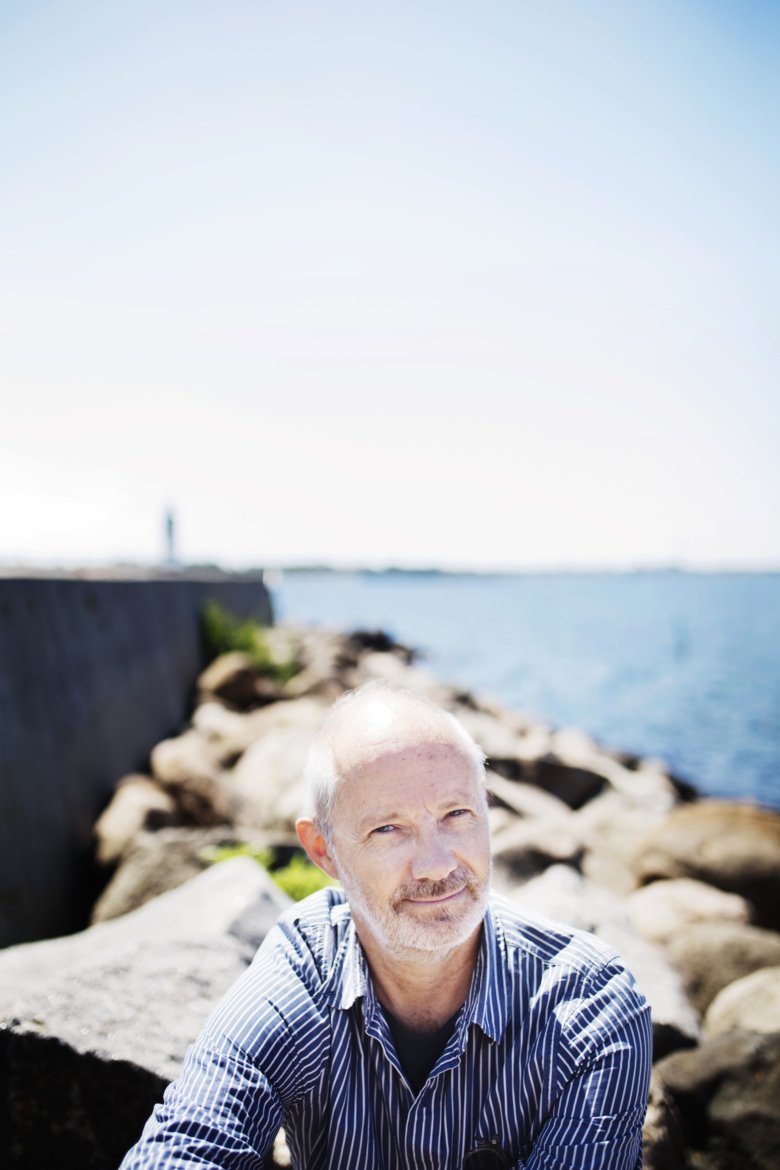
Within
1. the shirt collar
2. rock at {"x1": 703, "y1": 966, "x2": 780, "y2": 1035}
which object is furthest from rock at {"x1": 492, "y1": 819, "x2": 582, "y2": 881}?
the shirt collar

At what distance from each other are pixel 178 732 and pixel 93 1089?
26.8ft

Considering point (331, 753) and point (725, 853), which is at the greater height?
point (331, 753)

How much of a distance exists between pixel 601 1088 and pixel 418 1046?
1.49ft

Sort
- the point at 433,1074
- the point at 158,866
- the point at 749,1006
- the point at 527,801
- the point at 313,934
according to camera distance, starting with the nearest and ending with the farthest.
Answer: the point at 433,1074, the point at 313,934, the point at 749,1006, the point at 158,866, the point at 527,801

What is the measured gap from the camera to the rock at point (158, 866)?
16.0 feet

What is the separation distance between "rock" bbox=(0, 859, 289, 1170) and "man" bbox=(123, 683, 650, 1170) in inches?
30.1

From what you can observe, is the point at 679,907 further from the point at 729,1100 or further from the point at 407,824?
the point at 407,824

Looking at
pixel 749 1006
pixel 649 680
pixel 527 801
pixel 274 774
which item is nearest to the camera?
pixel 749 1006

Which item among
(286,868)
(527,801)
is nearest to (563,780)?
(527,801)

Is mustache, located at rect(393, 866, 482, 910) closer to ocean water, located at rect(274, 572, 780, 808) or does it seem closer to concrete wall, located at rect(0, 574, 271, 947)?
concrete wall, located at rect(0, 574, 271, 947)

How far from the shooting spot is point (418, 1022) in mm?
1964

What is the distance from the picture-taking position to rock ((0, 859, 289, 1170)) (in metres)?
2.39

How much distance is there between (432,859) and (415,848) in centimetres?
5

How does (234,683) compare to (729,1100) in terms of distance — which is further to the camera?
(234,683)
